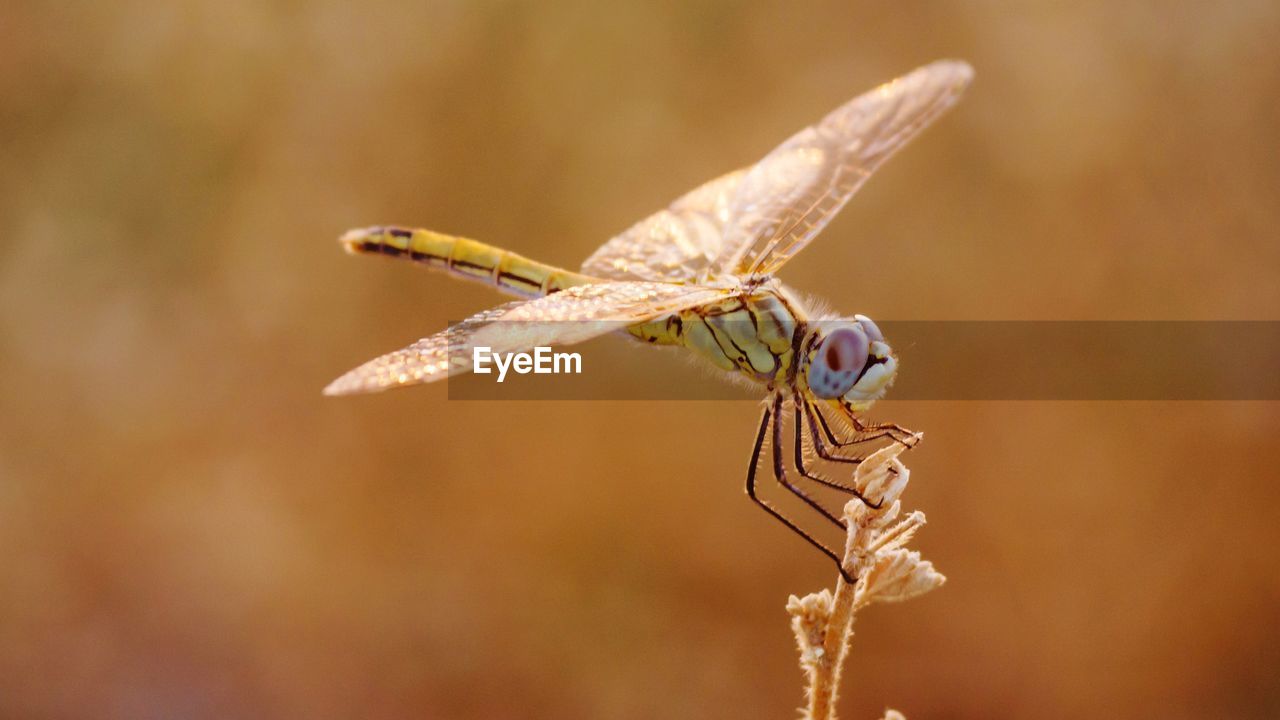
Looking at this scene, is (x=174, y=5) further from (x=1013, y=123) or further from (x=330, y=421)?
(x=1013, y=123)

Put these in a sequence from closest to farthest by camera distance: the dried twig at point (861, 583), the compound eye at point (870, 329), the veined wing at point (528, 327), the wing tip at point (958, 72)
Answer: the dried twig at point (861, 583) < the veined wing at point (528, 327) < the compound eye at point (870, 329) < the wing tip at point (958, 72)

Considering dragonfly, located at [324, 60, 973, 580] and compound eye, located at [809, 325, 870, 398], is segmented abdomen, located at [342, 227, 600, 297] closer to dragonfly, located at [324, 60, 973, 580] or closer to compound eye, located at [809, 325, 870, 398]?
dragonfly, located at [324, 60, 973, 580]

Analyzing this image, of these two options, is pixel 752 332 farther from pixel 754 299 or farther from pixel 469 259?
pixel 469 259

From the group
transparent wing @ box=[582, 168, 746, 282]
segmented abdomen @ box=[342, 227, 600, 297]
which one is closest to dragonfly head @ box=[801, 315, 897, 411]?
transparent wing @ box=[582, 168, 746, 282]

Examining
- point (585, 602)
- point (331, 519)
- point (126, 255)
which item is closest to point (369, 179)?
point (126, 255)
